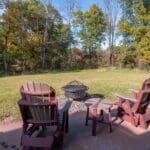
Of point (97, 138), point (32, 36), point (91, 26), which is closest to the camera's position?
point (97, 138)

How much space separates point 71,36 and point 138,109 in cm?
2137

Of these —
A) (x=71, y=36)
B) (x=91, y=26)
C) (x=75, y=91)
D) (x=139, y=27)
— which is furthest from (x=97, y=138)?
(x=91, y=26)

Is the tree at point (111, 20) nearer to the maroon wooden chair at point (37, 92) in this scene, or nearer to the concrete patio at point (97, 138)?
the concrete patio at point (97, 138)

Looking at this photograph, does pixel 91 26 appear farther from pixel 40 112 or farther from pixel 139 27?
pixel 40 112

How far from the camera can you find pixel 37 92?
364cm

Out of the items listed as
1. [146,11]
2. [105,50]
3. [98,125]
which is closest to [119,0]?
[146,11]

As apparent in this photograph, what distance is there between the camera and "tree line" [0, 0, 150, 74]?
68.9ft

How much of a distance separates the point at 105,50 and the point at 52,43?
18.8ft

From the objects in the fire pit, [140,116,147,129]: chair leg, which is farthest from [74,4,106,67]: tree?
[140,116,147,129]: chair leg

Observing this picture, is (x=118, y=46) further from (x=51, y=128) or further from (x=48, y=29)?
(x=51, y=128)

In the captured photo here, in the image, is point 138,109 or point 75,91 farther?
point 75,91

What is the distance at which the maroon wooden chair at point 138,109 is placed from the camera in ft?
14.8

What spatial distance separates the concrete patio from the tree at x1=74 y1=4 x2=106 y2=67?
20979 millimetres

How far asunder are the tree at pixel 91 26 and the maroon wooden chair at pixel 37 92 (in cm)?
2201
